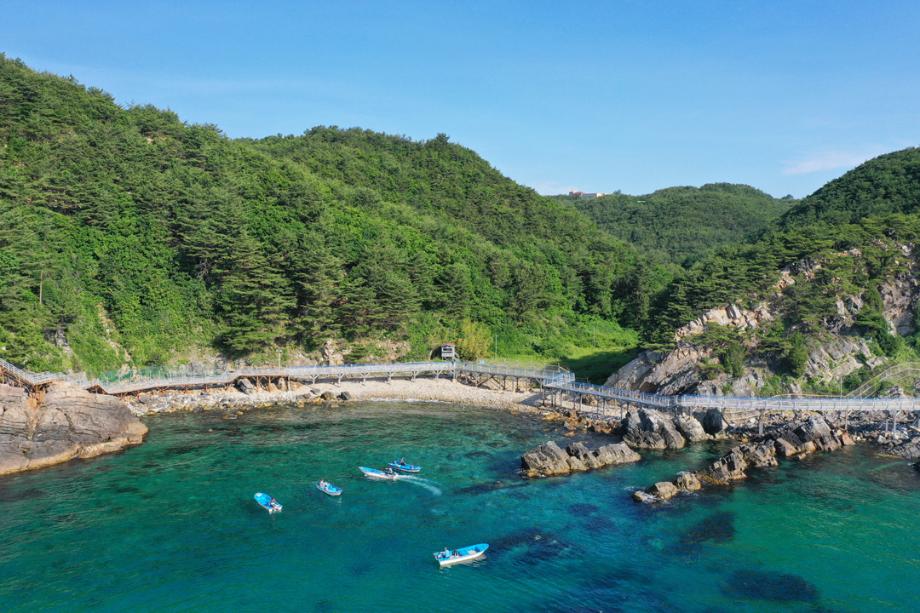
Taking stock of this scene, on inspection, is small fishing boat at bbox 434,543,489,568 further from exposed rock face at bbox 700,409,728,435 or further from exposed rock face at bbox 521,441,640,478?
exposed rock face at bbox 700,409,728,435

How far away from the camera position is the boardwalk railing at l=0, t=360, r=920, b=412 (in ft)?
178

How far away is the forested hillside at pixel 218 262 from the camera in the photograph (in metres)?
65.7

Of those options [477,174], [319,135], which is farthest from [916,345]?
[319,135]

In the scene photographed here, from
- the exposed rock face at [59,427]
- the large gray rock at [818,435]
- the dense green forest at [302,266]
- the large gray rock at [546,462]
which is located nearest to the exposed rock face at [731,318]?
the dense green forest at [302,266]

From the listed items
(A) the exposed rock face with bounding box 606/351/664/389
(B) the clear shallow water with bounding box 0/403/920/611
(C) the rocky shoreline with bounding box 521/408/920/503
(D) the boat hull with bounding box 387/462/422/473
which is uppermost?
(A) the exposed rock face with bounding box 606/351/664/389

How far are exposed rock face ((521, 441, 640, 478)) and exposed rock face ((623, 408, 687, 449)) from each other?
319 cm

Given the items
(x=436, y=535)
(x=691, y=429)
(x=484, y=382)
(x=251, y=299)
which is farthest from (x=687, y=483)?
(x=251, y=299)

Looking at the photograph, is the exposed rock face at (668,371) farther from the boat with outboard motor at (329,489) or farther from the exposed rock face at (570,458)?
the boat with outboard motor at (329,489)

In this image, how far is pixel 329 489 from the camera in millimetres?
41281

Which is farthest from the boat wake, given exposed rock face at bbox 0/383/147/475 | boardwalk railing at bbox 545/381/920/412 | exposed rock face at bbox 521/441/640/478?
boardwalk railing at bbox 545/381/920/412

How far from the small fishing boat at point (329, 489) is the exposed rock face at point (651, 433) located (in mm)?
26082

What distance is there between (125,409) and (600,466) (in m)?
40.2

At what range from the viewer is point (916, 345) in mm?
64312

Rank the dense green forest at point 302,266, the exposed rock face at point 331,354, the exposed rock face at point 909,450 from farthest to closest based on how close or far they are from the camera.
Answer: the exposed rock face at point 331,354 < the dense green forest at point 302,266 < the exposed rock face at point 909,450
